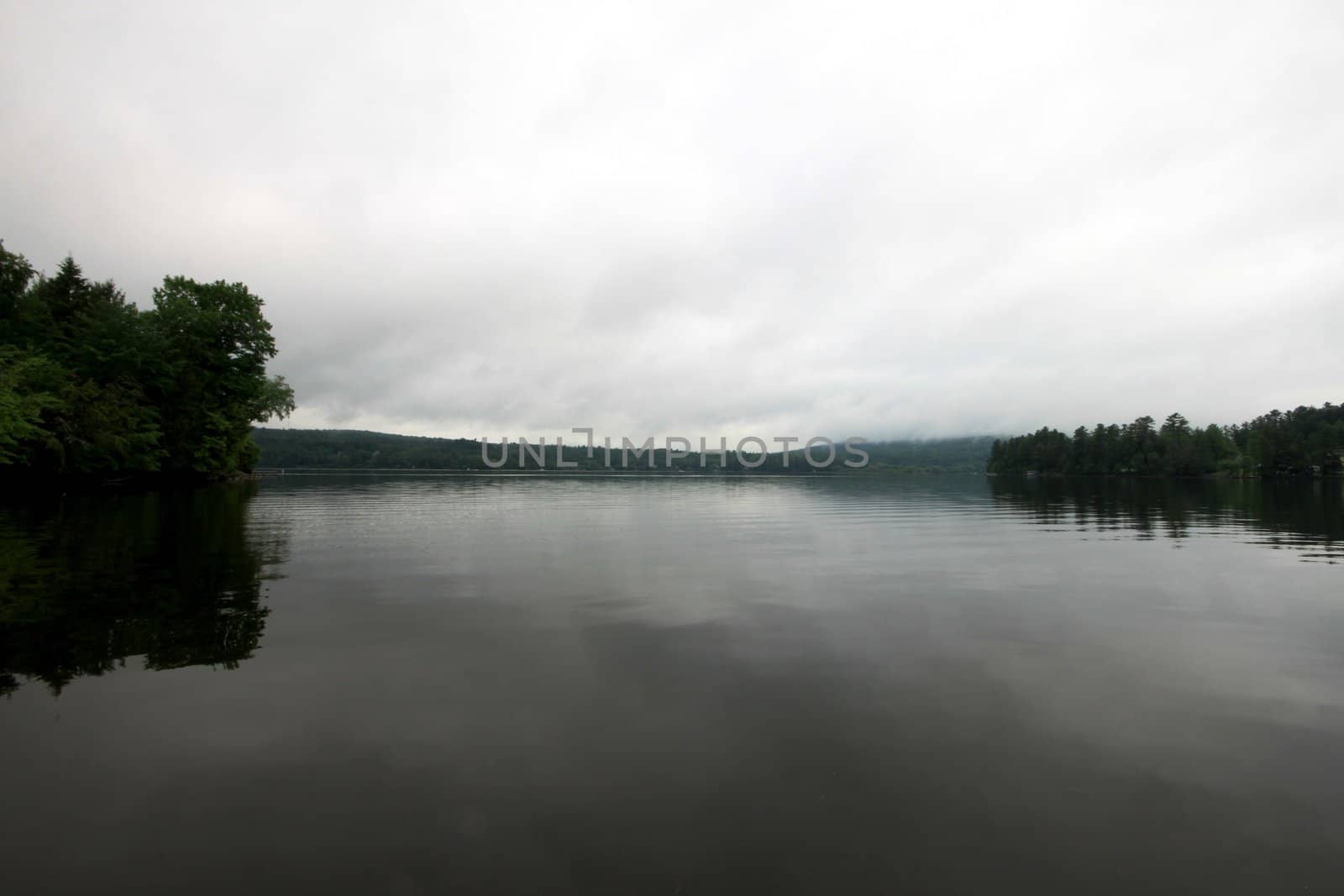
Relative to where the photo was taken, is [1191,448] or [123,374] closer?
[123,374]

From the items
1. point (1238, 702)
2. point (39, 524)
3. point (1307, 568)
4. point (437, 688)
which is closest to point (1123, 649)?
point (1238, 702)

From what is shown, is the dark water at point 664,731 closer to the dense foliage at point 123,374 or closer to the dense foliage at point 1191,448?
the dense foliage at point 123,374

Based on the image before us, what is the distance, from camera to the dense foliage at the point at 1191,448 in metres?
133

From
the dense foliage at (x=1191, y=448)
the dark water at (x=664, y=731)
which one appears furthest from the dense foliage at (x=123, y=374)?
the dense foliage at (x=1191, y=448)

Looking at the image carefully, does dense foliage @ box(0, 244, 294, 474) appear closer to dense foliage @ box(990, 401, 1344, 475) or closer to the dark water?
the dark water

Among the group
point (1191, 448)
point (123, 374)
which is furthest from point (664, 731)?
point (1191, 448)

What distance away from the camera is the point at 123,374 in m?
52.5

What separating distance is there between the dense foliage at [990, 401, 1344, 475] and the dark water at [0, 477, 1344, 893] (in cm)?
16436

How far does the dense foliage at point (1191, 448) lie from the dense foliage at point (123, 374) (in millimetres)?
179182

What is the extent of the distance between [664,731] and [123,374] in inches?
2586

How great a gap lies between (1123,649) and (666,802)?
8716mm

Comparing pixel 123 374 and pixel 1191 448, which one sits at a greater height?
pixel 123 374

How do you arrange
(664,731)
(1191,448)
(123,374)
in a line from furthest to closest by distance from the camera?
(1191,448)
(123,374)
(664,731)

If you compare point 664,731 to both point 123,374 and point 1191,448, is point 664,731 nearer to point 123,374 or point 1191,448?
point 123,374
